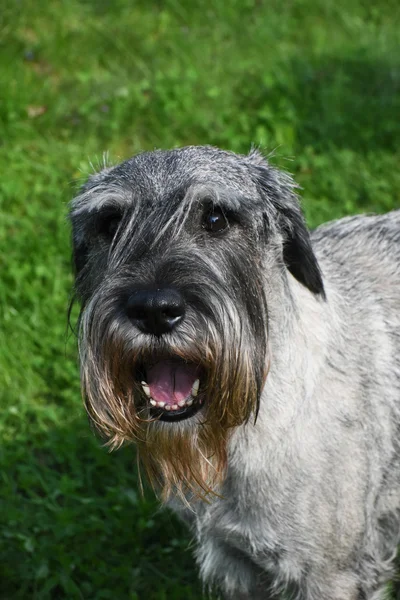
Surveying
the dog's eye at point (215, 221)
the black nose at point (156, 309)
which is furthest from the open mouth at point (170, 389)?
the dog's eye at point (215, 221)

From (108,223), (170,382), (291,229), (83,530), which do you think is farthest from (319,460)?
(83,530)

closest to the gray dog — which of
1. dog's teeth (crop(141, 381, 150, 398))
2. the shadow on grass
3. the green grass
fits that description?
dog's teeth (crop(141, 381, 150, 398))

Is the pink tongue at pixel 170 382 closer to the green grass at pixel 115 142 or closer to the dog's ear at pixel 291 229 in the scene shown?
the dog's ear at pixel 291 229

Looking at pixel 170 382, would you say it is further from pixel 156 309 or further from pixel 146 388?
pixel 156 309

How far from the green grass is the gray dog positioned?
91cm

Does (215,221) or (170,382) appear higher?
(215,221)

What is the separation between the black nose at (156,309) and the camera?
281 centimetres

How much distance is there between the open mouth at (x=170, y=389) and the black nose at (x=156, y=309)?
0.27 meters

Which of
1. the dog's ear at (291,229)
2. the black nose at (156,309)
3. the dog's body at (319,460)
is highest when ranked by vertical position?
the dog's ear at (291,229)

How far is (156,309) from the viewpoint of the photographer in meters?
2.81

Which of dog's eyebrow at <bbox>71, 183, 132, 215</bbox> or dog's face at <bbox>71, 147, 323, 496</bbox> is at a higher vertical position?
dog's eyebrow at <bbox>71, 183, 132, 215</bbox>

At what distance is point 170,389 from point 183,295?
41cm

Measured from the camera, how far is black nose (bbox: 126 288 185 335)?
2814 mm

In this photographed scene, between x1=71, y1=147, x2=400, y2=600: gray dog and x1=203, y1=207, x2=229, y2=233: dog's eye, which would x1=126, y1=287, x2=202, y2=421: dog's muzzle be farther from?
x1=203, y1=207, x2=229, y2=233: dog's eye
